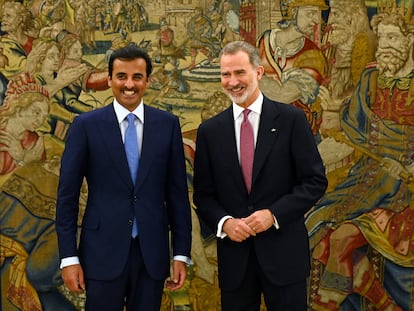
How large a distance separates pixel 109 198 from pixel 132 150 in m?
0.25

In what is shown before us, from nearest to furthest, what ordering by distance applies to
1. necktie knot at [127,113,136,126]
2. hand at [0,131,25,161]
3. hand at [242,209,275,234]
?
hand at [242,209,275,234], necktie knot at [127,113,136,126], hand at [0,131,25,161]

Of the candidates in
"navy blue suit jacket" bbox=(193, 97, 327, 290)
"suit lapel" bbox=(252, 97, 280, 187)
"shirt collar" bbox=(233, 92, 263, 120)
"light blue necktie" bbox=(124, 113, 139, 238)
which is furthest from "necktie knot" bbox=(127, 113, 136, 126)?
"suit lapel" bbox=(252, 97, 280, 187)

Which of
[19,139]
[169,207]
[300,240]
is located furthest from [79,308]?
[300,240]

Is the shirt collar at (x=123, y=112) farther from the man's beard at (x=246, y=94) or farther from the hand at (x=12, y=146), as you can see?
the hand at (x=12, y=146)

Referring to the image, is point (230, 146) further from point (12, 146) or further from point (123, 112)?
point (12, 146)

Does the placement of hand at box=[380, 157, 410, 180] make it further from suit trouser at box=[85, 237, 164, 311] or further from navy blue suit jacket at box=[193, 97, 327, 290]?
suit trouser at box=[85, 237, 164, 311]

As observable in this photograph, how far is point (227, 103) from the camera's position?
417cm

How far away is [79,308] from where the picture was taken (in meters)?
4.29

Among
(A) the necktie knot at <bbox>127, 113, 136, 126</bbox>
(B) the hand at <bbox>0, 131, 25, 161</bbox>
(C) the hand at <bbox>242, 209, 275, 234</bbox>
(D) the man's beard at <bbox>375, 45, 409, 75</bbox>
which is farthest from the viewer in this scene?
(B) the hand at <bbox>0, 131, 25, 161</bbox>

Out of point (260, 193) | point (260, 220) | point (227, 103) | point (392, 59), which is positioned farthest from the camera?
point (227, 103)

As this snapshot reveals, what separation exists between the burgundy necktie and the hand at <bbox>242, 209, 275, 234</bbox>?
163 millimetres

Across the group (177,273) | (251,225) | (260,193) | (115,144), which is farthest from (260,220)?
(115,144)

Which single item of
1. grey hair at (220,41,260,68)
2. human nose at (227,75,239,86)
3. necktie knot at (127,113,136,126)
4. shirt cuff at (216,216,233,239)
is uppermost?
grey hair at (220,41,260,68)

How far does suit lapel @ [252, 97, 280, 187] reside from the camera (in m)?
2.79
